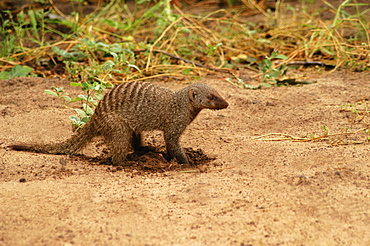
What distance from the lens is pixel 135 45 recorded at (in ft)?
19.5

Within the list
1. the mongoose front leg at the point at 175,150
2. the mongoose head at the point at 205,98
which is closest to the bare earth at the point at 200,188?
the mongoose front leg at the point at 175,150

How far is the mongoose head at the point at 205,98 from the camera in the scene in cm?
328

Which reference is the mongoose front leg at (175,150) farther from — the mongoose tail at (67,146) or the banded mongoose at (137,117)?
the mongoose tail at (67,146)

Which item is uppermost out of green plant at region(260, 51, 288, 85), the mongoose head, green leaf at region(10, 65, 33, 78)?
the mongoose head

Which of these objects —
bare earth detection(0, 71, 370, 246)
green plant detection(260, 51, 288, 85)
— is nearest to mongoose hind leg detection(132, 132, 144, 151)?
bare earth detection(0, 71, 370, 246)

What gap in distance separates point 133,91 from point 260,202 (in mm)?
1432

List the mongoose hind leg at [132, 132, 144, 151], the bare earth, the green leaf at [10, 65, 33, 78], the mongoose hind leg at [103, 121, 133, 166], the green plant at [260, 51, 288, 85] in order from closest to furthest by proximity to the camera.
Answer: the bare earth
the mongoose hind leg at [103, 121, 133, 166]
the mongoose hind leg at [132, 132, 144, 151]
the green plant at [260, 51, 288, 85]
the green leaf at [10, 65, 33, 78]

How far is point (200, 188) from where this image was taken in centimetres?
260

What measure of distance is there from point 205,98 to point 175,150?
0.45 meters

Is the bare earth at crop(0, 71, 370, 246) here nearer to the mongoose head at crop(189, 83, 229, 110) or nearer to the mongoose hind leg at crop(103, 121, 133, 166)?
the mongoose hind leg at crop(103, 121, 133, 166)

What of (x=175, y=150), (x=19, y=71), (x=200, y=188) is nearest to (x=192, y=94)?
(x=175, y=150)

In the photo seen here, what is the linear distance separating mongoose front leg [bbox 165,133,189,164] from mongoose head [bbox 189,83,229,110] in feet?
1.02

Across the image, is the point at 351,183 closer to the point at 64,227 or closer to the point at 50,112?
the point at 64,227

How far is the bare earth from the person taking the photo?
6.91ft
